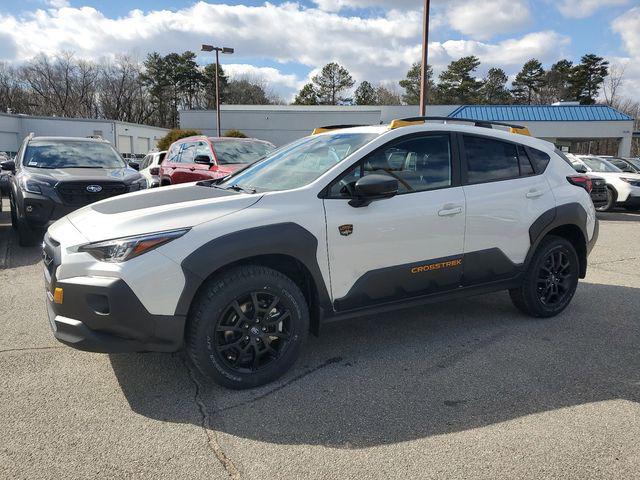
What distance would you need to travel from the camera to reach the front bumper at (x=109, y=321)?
2857mm

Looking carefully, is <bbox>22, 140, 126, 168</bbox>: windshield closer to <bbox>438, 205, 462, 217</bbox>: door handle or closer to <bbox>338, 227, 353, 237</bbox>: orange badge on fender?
<bbox>338, 227, 353, 237</bbox>: orange badge on fender

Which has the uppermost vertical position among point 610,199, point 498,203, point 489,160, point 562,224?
point 489,160

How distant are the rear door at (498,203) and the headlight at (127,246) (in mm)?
2342

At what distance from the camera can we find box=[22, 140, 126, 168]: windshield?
27.7 feet

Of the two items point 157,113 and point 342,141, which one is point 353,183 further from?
point 157,113

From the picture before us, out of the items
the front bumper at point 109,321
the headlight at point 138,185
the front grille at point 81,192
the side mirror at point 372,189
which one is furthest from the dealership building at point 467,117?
the front bumper at point 109,321

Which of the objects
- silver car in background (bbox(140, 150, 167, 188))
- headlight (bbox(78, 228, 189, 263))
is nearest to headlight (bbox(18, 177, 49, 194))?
silver car in background (bbox(140, 150, 167, 188))

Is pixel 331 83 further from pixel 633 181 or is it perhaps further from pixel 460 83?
pixel 633 181

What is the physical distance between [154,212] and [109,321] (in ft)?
→ 2.35

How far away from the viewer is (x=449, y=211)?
3.91 m

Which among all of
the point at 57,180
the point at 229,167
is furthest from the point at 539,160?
the point at 57,180

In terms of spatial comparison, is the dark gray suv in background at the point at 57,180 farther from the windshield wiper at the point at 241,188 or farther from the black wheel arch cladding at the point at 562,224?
the black wheel arch cladding at the point at 562,224

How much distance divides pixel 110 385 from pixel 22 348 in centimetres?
111

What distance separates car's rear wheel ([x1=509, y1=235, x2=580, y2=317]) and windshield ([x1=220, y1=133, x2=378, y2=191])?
199cm
